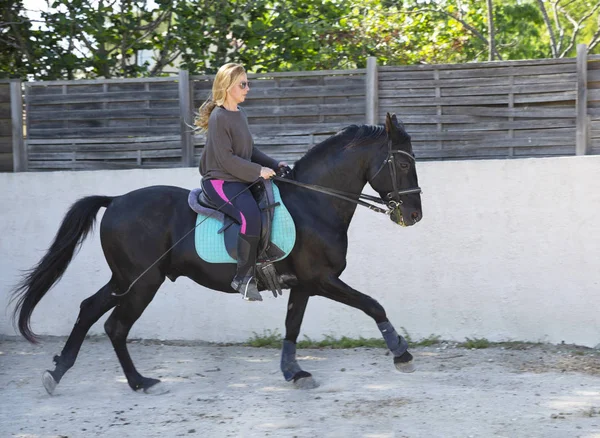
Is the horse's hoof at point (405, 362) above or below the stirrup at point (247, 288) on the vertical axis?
below

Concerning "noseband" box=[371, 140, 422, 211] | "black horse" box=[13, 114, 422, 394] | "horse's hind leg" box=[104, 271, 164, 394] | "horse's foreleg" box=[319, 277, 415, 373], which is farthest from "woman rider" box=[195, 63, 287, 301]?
"noseband" box=[371, 140, 422, 211]

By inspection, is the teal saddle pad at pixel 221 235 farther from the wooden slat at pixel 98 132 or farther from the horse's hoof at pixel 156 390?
the wooden slat at pixel 98 132

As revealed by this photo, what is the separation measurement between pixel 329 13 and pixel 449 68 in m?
2.80

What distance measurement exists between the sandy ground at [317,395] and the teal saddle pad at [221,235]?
1.10 metres

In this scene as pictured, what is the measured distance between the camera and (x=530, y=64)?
308 inches

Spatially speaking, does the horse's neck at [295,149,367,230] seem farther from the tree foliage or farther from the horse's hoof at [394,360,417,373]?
the tree foliage

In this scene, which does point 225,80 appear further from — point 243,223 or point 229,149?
point 243,223

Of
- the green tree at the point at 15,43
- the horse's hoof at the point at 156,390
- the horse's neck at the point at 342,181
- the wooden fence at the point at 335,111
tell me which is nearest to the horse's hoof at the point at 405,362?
the horse's neck at the point at 342,181

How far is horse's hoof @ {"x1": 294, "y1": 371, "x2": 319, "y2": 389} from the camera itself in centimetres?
653

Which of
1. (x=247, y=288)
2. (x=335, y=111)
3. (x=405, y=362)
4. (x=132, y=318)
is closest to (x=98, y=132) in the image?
(x=335, y=111)

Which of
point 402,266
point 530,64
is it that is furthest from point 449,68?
→ point 402,266

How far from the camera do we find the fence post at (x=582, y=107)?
25.0 ft

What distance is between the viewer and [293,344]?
672 centimetres

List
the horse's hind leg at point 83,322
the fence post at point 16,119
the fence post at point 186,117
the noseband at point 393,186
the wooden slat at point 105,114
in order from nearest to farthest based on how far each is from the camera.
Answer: the noseband at point 393,186 < the horse's hind leg at point 83,322 < the fence post at point 186,117 < the wooden slat at point 105,114 < the fence post at point 16,119
